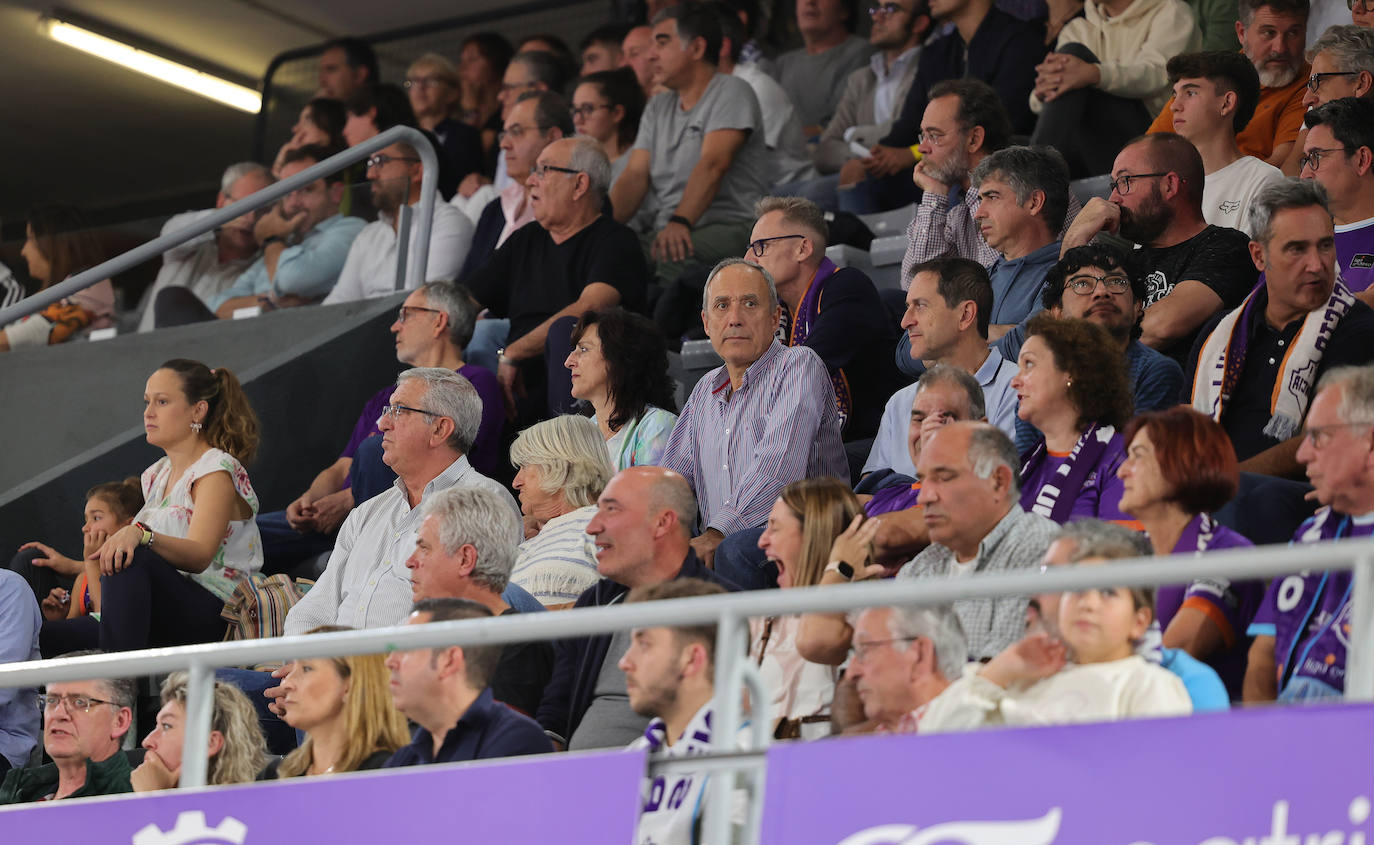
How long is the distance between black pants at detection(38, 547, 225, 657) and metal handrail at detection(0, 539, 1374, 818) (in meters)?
1.56

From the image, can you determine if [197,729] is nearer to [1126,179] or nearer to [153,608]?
[153,608]

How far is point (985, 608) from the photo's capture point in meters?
3.62

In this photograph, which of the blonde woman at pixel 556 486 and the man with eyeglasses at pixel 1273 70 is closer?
the blonde woman at pixel 556 486

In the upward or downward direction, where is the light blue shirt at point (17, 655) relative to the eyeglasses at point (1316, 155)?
downward

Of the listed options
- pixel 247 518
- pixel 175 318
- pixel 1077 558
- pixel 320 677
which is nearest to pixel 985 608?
pixel 1077 558

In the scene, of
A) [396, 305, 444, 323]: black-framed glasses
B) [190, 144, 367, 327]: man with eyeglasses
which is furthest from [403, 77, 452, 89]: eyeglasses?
[396, 305, 444, 323]: black-framed glasses

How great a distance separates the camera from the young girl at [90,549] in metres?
5.75

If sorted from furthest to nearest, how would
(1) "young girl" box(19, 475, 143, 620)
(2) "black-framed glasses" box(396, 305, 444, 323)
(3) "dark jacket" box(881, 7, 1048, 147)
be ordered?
1. (3) "dark jacket" box(881, 7, 1048, 147)
2. (2) "black-framed glasses" box(396, 305, 444, 323)
3. (1) "young girl" box(19, 475, 143, 620)

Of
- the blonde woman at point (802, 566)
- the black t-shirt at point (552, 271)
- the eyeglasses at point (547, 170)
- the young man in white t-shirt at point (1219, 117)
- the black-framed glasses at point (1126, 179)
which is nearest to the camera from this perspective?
the blonde woman at point (802, 566)

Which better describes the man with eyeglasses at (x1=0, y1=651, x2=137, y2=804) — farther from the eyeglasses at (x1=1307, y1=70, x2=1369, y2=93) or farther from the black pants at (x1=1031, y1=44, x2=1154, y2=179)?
the eyeglasses at (x1=1307, y1=70, x2=1369, y2=93)

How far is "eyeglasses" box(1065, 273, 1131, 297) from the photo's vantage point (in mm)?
4758

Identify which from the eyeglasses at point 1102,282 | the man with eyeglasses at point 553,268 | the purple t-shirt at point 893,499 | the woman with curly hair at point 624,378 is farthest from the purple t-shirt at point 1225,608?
the man with eyeglasses at point 553,268

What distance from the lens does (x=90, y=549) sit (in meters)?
5.82

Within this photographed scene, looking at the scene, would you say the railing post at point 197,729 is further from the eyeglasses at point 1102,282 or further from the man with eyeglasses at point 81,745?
the eyeglasses at point 1102,282
